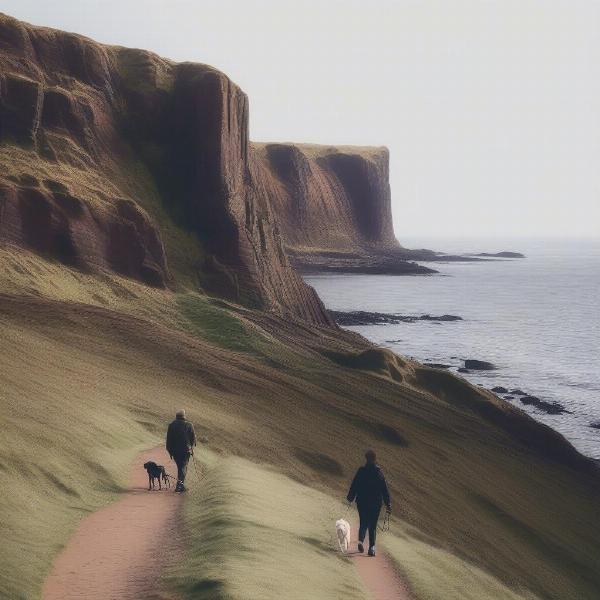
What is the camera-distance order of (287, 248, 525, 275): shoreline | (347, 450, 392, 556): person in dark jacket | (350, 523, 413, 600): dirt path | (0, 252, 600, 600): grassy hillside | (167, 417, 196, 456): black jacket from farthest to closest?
1. (287, 248, 525, 275): shoreline
2. (167, 417, 196, 456): black jacket
3. (0, 252, 600, 600): grassy hillside
4. (347, 450, 392, 556): person in dark jacket
5. (350, 523, 413, 600): dirt path

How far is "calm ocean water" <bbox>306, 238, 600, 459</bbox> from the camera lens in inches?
2448

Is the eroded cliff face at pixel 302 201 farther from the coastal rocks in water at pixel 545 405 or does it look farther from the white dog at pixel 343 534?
the white dog at pixel 343 534

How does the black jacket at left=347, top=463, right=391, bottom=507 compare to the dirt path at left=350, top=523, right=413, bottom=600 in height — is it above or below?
above

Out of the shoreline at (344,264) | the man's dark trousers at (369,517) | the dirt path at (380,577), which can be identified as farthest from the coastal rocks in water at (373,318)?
the man's dark trousers at (369,517)

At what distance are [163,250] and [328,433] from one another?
22.6 metres

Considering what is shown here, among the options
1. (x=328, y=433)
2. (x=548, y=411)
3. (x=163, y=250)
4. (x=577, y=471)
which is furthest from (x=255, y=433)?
(x=548, y=411)

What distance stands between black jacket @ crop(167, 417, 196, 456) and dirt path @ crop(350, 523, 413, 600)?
415 centimetres

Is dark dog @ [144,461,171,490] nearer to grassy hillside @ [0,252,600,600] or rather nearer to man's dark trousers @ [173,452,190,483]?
man's dark trousers @ [173,452,190,483]

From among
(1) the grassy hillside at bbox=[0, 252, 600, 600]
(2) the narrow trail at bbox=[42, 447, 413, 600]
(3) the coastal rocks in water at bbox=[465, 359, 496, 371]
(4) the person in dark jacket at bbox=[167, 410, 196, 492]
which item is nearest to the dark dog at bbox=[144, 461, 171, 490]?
(2) the narrow trail at bbox=[42, 447, 413, 600]

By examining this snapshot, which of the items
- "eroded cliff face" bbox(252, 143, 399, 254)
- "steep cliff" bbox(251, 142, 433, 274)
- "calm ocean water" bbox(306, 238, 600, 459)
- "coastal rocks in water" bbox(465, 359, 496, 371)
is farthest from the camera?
"eroded cliff face" bbox(252, 143, 399, 254)

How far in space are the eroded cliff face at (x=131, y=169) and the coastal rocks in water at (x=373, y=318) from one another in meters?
28.8

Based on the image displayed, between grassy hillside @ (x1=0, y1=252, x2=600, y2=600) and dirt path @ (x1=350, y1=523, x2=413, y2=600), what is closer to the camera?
dirt path @ (x1=350, y1=523, x2=413, y2=600)

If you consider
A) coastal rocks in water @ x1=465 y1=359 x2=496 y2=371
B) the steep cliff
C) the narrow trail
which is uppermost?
the steep cliff

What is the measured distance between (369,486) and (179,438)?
4.67 metres
